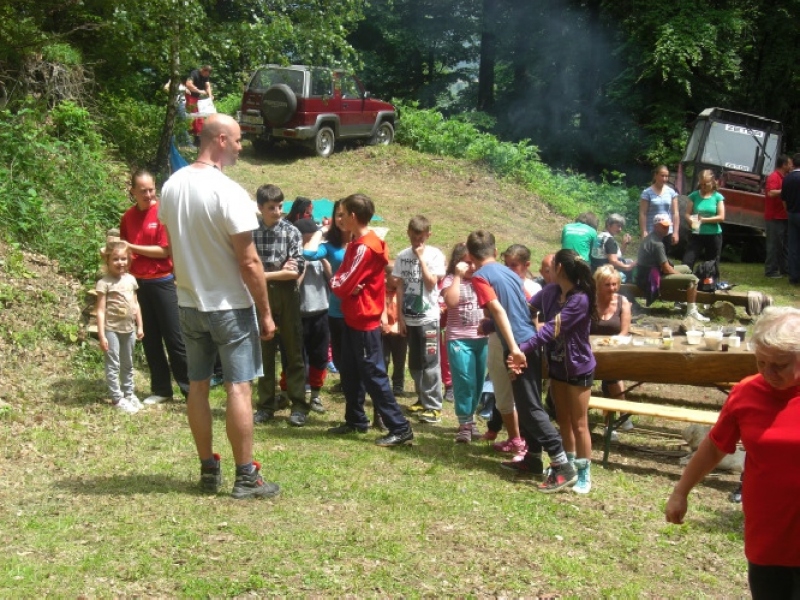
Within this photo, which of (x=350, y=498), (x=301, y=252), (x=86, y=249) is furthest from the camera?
(x=86, y=249)

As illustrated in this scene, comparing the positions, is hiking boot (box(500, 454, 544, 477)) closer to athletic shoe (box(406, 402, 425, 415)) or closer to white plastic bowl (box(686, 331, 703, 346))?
athletic shoe (box(406, 402, 425, 415))

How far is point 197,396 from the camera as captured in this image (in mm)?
5590

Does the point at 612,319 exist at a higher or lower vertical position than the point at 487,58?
lower

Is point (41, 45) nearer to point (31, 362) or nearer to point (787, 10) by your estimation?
point (31, 362)

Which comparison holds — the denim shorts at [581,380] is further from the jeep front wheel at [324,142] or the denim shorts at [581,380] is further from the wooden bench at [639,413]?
the jeep front wheel at [324,142]

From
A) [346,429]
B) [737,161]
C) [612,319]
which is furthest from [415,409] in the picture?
[737,161]

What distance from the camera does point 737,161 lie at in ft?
59.1

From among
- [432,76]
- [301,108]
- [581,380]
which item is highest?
[432,76]

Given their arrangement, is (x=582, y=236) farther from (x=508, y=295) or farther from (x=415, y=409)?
(x=508, y=295)

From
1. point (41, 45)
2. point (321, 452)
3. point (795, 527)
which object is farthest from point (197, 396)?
point (41, 45)

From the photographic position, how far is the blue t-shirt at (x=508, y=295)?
6.60 metres

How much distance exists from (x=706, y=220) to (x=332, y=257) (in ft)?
21.7

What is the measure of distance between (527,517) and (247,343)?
1880 millimetres

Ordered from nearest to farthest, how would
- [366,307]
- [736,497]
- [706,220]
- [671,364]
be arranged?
1. [736,497]
2. [366,307]
3. [671,364]
4. [706,220]
